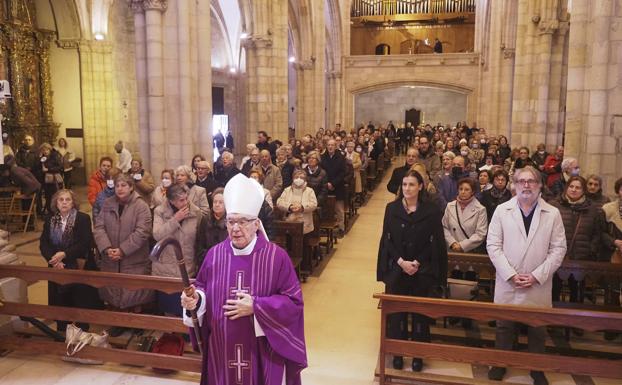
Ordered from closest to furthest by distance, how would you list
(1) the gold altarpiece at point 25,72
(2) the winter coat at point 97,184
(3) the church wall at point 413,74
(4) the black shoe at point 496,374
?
(4) the black shoe at point 496,374 → (2) the winter coat at point 97,184 → (1) the gold altarpiece at point 25,72 → (3) the church wall at point 413,74

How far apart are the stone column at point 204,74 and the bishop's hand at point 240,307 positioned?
24.1 ft

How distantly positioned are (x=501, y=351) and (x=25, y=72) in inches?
600

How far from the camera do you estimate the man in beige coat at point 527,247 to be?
4379mm

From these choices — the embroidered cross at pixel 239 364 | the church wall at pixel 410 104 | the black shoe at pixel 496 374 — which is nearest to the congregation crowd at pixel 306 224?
the black shoe at pixel 496 374

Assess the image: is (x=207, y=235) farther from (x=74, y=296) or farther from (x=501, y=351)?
(x=501, y=351)

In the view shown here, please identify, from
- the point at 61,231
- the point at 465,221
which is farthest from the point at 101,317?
the point at 465,221

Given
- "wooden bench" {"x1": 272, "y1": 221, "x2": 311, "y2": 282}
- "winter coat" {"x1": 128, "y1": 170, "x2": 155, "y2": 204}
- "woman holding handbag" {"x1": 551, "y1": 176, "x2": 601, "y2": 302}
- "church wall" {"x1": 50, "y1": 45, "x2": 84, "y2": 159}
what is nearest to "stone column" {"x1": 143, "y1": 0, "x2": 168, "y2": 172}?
"winter coat" {"x1": 128, "y1": 170, "x2": 155, "y2": 204}

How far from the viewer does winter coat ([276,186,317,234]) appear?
7.74 meters

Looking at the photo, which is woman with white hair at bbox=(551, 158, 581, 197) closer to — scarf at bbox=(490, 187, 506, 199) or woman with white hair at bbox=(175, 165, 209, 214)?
scarf at bbox=(490, 187, 506, 199)

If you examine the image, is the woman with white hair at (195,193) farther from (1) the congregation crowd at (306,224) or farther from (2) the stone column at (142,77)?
(2) the stone column at (142,77)

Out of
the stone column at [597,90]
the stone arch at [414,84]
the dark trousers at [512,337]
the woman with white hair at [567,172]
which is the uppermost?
the stone arch at [414,84]

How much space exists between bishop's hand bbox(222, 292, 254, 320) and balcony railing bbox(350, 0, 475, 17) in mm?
33372

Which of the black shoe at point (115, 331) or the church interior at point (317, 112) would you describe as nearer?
the church interior at point (317, 112)

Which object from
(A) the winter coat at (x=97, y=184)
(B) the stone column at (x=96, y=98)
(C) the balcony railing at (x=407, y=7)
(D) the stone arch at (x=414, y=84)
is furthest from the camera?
(C) the balcony railing at (x=407, y=7)
